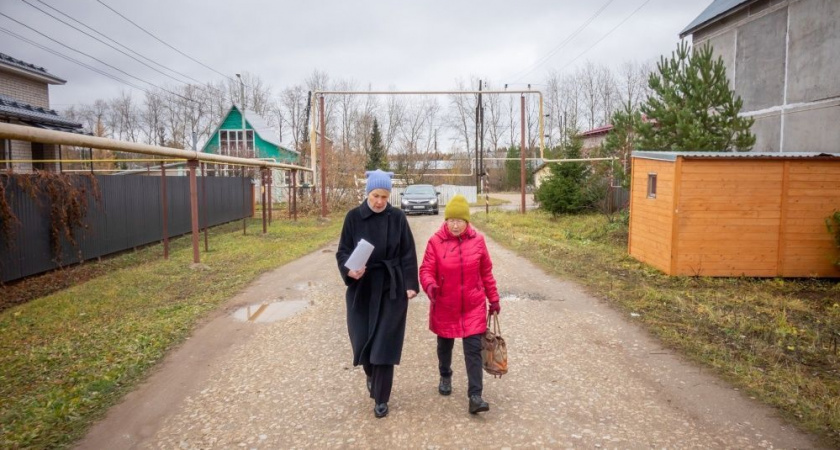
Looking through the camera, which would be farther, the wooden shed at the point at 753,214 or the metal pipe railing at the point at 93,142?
the wooden shed at the point at 753,214

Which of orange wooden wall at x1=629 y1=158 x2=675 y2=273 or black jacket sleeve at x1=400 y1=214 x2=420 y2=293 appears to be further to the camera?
orange wooden wall at x1=629 y1=158 x2=675 y2=273

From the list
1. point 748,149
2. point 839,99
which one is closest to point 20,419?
point 748,149

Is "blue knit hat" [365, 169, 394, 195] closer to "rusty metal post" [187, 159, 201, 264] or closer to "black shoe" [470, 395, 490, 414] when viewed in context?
"black shoe" [470, 395, 490, 414]

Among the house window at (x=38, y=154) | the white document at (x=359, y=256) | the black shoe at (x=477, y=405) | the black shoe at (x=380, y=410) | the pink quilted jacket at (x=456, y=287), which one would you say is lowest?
the black shoe at (x=380, y=410)

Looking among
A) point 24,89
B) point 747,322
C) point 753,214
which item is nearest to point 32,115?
point 24,89

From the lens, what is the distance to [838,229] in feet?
30.1

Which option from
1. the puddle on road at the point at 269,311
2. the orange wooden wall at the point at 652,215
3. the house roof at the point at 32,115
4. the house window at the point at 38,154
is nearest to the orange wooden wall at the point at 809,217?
the orange wooden wall at the point at 652,215

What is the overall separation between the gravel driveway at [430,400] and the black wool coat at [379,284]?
1.81ft

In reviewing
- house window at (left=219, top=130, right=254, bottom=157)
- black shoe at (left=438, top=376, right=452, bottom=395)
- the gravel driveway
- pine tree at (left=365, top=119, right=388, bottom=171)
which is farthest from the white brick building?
pine tree at (left=365, top=119, right=388, bottom=171)

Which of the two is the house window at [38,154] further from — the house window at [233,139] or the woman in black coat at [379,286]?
the house window at [233,139]

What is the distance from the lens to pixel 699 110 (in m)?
12.0

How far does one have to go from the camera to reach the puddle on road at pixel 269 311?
23.0ft

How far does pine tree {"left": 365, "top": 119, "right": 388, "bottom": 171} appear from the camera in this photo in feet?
157

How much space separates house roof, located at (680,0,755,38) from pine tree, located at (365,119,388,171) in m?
31.3
